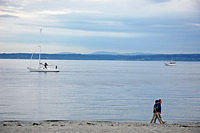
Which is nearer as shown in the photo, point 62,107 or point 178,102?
point 62,107

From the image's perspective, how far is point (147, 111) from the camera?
1151 inches

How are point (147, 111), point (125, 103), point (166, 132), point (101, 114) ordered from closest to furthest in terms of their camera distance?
point (166, 132), point (101, 114), point (147, 111), point (125, 103)

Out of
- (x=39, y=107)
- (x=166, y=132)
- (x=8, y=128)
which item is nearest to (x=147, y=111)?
(x=39, y=107)

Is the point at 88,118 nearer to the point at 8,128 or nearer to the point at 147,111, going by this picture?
the point at 147,111

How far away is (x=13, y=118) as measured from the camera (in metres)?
24.6

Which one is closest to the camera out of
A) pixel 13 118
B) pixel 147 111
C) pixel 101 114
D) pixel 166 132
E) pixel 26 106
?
pixel 166 132

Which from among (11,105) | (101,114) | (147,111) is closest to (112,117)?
(101,114)

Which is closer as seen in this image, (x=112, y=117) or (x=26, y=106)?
(x=112, y=117)

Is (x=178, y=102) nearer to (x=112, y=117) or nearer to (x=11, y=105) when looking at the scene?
(x=112, y=117)

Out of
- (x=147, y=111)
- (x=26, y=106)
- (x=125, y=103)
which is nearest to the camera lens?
(x=147, y=111)

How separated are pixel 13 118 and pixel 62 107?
6891 mm

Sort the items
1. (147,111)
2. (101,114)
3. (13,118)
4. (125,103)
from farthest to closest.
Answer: (125,103), (147,111), (101,114), (13,118)

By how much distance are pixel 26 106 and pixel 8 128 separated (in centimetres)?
1398

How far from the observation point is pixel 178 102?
35.6m
